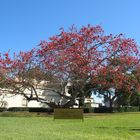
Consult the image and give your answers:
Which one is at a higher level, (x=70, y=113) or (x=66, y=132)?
(x=70, y=113)

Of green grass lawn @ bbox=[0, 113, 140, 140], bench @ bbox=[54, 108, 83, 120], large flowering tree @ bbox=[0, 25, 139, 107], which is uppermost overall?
large flowering tree @ bbox=[0, 25, 139, 107]

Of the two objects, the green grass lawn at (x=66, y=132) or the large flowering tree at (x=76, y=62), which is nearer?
the green grass lawn at (x=66, y=132)

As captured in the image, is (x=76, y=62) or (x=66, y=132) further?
(x=76, y=62)

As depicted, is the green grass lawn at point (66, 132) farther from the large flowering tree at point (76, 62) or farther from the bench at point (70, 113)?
the large flowering tree at point (76, 62)

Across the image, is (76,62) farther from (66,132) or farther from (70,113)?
(66,132)

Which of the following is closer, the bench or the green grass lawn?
the green grass lawn

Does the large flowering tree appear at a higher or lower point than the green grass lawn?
higher

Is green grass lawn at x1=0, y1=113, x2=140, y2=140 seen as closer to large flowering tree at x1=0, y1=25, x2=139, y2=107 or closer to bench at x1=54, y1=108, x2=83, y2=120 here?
bench at x1=54, y1=108, x2=83, y2=120

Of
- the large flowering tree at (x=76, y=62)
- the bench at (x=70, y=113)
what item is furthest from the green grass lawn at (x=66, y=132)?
the large flowering tree at (x=76, y=62)

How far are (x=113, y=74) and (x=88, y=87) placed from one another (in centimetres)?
831

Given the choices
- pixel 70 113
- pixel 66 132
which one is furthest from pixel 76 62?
pixel 66 132

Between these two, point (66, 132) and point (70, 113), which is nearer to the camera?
point (66, 132)

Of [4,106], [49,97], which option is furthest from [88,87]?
[49,97]

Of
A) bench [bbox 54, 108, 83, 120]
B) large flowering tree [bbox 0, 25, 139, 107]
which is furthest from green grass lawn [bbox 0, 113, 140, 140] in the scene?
large flowering tree [bbox 0, 25, 139, 107]
